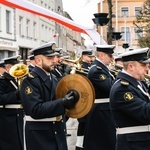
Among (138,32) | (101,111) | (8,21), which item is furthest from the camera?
(138,32)

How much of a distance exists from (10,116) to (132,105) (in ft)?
11.3

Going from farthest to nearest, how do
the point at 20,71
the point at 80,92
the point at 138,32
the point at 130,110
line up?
the point at 138,32, the point at 20,71, the point at 80,92, the point at 130,110

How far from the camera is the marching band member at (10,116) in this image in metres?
7.36

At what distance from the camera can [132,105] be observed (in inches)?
181

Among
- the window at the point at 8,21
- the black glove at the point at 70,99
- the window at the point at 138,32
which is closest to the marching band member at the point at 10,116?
the black glove at the point at 70,99

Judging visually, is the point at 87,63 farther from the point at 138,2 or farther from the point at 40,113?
the point at 138,2

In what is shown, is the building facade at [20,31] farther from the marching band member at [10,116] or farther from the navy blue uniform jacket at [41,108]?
the navy blue uniform jacket at [41,108]

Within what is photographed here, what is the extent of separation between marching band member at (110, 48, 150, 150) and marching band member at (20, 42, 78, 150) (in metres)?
0.65

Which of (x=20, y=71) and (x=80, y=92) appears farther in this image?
(x=20, y=71)

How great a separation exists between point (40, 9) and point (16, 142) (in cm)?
220

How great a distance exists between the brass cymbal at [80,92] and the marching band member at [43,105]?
0.26 ft

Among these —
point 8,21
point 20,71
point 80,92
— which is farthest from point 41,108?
point 8,21

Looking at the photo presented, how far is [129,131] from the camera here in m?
4.66

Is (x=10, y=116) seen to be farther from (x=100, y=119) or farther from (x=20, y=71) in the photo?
(x=100, y=119)
